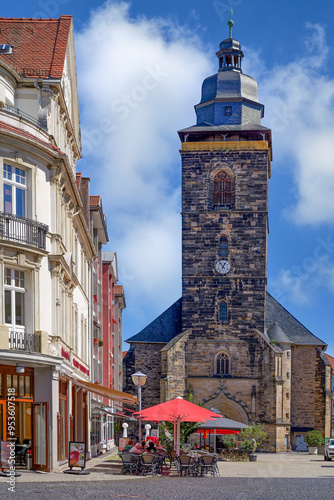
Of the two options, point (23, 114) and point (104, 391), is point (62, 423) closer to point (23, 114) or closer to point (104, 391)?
point (104, 391)

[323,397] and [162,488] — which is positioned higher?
[162,488]

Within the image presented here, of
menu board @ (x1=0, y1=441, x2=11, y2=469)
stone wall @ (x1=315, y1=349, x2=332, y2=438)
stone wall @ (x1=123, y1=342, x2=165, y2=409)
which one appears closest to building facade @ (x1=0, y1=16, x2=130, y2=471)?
menu board @ (x1=0, y1=441, x2=11, y2=469)

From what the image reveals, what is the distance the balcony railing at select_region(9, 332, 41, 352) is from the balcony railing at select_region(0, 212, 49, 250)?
7.40 ft

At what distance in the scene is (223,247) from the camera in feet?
207

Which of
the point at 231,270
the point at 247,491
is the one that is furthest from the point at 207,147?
the point at 247,491

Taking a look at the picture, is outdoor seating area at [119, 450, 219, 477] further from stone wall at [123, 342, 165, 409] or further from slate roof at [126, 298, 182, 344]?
slate roof at [126, 298, 182, 344]

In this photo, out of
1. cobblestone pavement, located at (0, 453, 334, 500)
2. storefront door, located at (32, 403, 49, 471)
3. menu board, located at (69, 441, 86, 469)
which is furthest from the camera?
menu board, located at (69, 441, 86, 469)

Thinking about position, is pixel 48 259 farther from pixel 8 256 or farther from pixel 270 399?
pixel 270 399

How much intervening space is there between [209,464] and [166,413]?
2.27m

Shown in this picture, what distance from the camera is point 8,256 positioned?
2266cm

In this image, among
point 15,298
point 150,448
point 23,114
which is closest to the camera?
point 15,298

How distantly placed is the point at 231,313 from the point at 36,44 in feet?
117

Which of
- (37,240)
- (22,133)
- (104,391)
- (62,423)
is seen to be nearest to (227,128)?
(104,391)

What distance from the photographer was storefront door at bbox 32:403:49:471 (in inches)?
918
